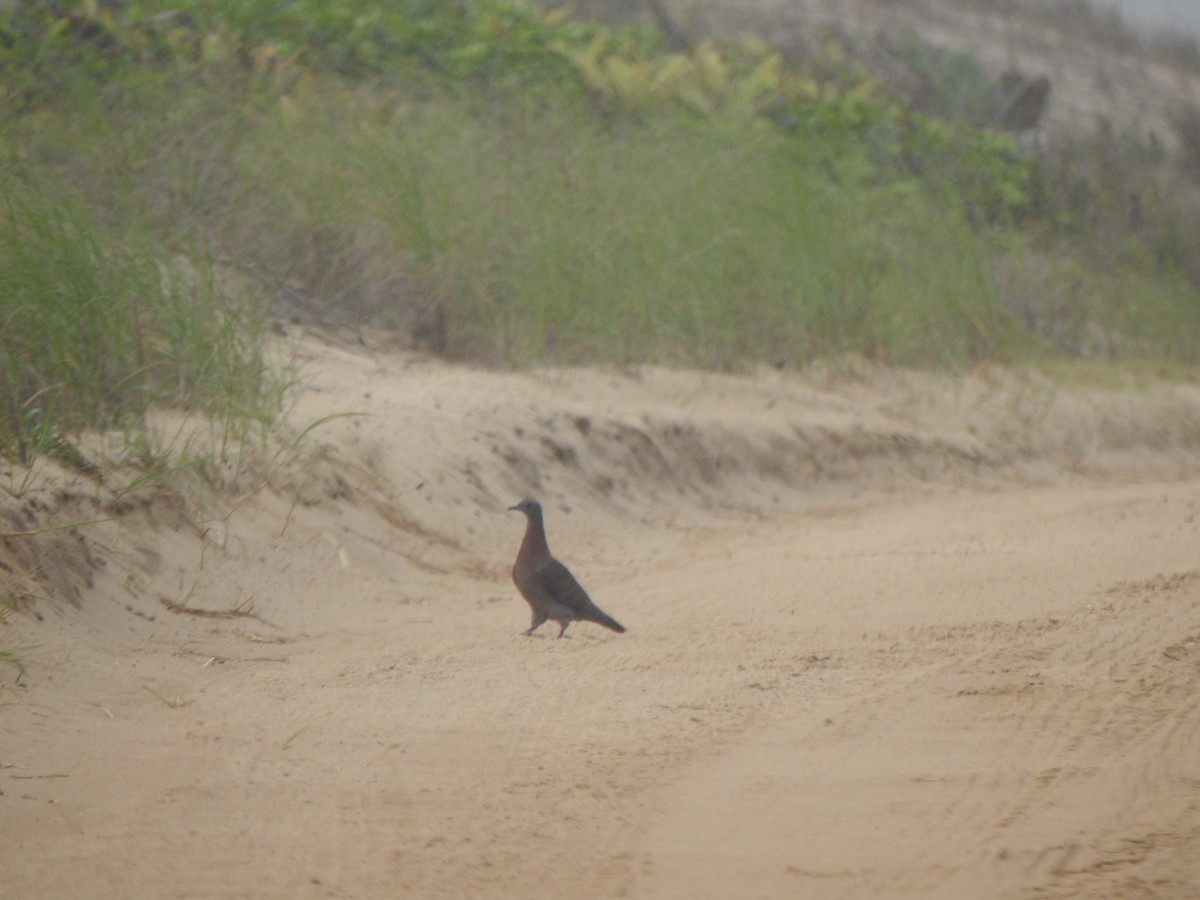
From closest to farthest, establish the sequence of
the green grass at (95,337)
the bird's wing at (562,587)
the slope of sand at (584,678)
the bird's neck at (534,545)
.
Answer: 1. the slope of sand at (584,678)
2. the bird's wing at (562,587)
3. the bird's neck at (534,545)
4. the green grass at (95,337)

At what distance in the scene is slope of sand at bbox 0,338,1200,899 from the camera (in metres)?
2.73

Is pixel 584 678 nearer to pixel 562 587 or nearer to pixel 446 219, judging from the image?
pixel 562 587

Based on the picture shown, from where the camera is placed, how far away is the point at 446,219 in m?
7.83

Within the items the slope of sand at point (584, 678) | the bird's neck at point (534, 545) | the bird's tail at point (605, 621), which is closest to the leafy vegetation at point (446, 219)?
the slope of sand at point (584, 678)

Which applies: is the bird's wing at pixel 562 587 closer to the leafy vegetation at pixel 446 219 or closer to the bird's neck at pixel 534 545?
the bird's neck at pixel 534 545

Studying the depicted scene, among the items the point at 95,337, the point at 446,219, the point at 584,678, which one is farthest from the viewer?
the point at 446,219

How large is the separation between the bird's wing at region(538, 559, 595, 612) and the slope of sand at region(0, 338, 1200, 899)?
14 cm

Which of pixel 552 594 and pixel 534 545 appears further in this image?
pixel 534 545

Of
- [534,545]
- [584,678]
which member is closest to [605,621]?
[534,545]

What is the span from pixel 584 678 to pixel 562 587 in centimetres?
53

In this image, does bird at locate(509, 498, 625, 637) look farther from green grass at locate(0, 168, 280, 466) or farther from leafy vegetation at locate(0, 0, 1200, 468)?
leafy vegetation at locate(0, 0, 1200, 468)

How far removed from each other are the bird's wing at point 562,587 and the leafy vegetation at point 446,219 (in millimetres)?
1614

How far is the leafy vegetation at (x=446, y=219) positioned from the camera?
5719mm

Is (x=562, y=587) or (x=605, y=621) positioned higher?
(x=562, y=587)
